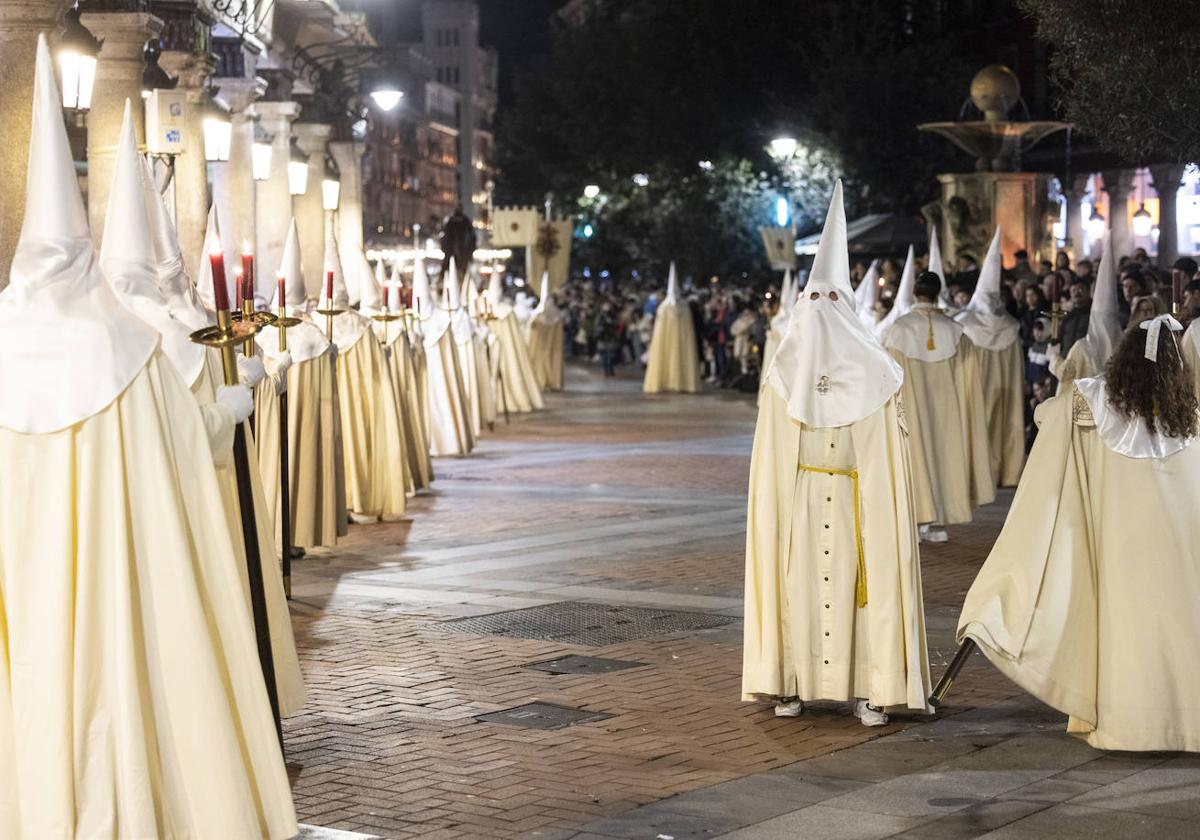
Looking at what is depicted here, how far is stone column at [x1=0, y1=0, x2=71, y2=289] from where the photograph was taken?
35.4 feet

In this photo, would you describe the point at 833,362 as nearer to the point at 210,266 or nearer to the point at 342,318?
the point at 210,266

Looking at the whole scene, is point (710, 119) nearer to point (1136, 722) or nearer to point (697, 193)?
point (697, 193)

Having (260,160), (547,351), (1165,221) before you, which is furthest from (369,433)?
(1165,221)

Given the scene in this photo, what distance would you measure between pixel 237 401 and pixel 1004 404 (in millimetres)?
12068

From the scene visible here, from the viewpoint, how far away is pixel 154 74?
20.4 metres

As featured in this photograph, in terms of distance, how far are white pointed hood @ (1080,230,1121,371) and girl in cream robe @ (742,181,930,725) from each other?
3.88 ft

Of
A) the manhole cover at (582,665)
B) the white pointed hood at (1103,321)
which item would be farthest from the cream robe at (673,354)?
the manhole cover at (582,665)

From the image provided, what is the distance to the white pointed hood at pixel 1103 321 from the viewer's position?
896 centimetres

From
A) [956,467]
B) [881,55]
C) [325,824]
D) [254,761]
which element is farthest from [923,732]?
[881,55]

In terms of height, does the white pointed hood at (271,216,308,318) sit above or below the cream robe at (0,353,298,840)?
above

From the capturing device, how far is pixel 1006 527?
797 cm

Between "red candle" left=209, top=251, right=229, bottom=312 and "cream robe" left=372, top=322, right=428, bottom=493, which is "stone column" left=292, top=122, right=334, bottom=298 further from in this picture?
"red candle" left=209, top=251, right=229, bottom=312

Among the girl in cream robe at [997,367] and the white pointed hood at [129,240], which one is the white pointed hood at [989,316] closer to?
the girl in cream robe at [997,367]

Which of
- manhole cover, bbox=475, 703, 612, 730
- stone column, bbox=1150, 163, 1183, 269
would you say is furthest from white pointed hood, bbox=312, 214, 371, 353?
stone column, bbox=1150, 163, 1183, 269
